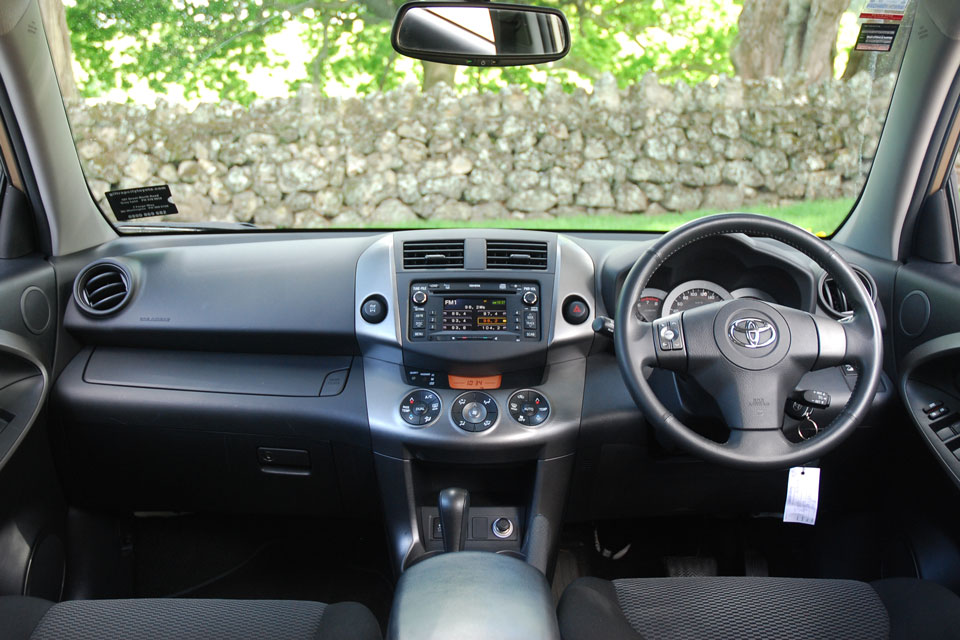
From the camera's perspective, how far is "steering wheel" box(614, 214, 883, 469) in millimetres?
1737

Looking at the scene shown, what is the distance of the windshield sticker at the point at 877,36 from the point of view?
2.31 meters

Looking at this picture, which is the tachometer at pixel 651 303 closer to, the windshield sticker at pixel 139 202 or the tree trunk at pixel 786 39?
the windshield sticker at pixel 139 202

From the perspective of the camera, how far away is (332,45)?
11.2 feet

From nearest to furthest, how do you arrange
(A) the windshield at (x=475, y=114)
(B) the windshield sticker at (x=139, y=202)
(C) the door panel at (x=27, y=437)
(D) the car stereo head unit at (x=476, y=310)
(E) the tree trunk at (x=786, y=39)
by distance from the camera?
(C) the door panel at (x=27, y=437)
(D) the car stereo head unit at (x=476, y=310)
(B) the windshield sticker at (x=139, y=202)
(A) the windshield at (x=475, y=114)
(E) the tree trunk at (x=786, y=39)

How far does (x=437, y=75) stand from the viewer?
4637mm

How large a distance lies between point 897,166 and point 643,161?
129 inches

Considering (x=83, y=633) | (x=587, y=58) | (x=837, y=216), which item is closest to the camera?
(x=83, y=633)

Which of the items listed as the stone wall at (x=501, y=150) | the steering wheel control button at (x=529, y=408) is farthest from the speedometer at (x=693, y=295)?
the stone wall at (x=501, y=150)

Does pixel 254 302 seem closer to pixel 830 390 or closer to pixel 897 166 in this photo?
pixel 830 390

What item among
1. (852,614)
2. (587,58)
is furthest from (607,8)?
(852,614)

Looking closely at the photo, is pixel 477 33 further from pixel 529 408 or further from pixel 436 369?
pixel 529 408

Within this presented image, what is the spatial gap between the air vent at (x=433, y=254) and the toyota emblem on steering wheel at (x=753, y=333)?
85cm

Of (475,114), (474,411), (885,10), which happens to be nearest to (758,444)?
(474,411)

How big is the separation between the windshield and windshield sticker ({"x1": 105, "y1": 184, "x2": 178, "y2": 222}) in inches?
0.5
